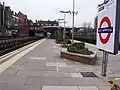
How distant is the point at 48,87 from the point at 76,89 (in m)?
0.88

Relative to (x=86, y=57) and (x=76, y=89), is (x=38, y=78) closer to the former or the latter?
(x=76, y=89)

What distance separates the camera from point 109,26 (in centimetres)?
955

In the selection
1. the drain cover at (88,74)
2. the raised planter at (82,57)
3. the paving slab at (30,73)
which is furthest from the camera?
the raised planter at (82,57)

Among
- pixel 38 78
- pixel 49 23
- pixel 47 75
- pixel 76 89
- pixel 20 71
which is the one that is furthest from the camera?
pixel 49 23

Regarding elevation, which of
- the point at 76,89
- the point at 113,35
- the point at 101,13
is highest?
the point at 101,13

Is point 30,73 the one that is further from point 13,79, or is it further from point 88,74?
point 88,74

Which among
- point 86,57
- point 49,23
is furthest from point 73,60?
point 49,23

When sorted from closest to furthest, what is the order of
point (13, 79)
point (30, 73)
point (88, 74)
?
point (13, 79)
point (30, 73)
point (88, 74)

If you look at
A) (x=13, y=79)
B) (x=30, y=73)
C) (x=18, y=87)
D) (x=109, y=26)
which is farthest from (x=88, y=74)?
(x=18, y=87)

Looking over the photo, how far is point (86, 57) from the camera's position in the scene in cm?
1502

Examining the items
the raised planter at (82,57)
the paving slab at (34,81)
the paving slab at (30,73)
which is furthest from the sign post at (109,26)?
the raised planter at (82,57)

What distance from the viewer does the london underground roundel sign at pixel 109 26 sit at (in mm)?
8938

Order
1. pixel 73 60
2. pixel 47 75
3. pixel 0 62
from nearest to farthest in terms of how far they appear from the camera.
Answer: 1. pixel 47 75
2. pixel 0 62
3. pixel 73 60

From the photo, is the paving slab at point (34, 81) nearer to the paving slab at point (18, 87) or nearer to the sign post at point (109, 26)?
the paving slab at point (18, 87)
